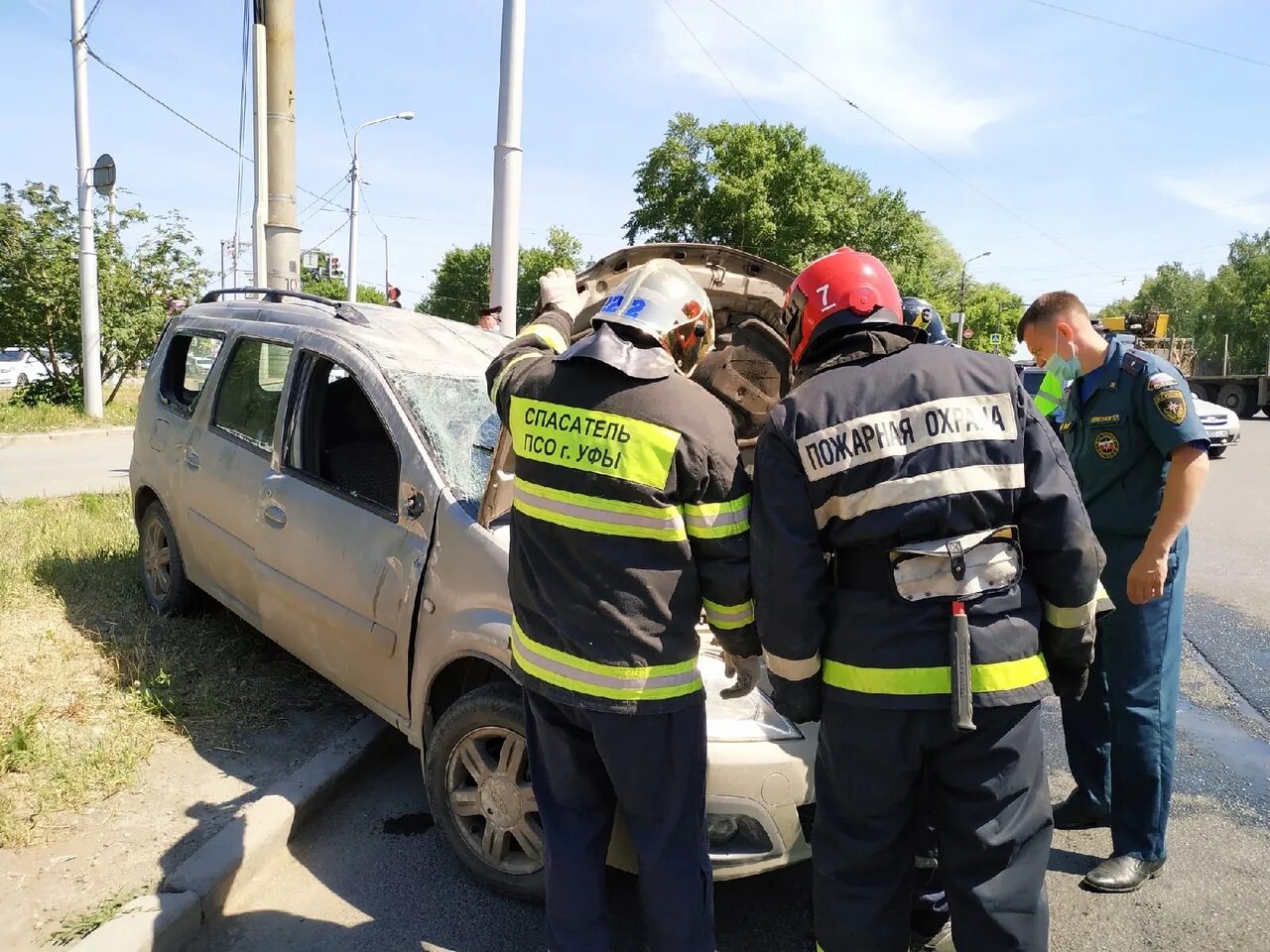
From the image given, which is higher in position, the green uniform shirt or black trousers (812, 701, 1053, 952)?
the green uniform shirt

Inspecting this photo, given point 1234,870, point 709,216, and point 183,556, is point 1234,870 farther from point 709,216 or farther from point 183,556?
point 709,216

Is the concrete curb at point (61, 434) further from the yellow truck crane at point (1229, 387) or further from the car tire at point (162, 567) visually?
the yellow truck crane at point (1229, 387)

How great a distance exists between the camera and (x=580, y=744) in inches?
91.0

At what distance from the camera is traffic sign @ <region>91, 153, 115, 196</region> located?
13.9 metres

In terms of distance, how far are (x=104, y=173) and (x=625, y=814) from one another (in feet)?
50.2

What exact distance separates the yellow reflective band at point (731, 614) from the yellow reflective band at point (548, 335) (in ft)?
2.82

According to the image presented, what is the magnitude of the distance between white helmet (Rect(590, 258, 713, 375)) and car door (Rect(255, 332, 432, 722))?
1239 mm

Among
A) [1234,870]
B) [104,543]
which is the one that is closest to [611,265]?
[1234,870]

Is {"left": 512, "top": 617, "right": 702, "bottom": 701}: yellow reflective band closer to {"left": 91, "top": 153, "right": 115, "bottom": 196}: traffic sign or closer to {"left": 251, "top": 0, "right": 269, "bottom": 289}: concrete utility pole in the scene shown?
{"left": 251, "top": 0, "right": 269, "bottom": 289}: concrete utility pole

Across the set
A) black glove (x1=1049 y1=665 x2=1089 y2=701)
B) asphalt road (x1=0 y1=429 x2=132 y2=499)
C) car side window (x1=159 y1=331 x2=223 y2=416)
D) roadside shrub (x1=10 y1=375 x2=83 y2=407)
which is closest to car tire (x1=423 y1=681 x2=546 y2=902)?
black glove (x1=1049 y1=665 x2=1089 y2=701)

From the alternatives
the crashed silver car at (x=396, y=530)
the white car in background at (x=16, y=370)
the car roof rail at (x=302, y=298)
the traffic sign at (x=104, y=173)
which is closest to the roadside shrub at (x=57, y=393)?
the traffic sign at (x=104, y=173)

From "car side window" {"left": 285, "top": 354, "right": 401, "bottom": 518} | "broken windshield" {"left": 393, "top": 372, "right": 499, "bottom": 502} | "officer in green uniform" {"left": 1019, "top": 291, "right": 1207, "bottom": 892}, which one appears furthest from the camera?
"car side window" {"left": 285, "top": 354, "right": 401, "bottom": 518}

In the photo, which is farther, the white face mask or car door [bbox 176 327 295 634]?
car door [bbox 176 327 295 634]

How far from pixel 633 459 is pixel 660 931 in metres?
1.20
